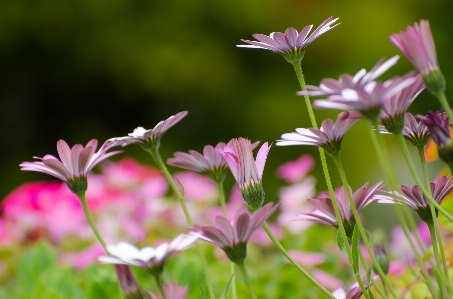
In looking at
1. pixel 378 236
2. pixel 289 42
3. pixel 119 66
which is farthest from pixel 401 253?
pixel 119 66

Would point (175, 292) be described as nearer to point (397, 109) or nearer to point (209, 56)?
point (397, 109)

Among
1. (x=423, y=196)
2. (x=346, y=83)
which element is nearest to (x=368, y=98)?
(x=346, y=83)

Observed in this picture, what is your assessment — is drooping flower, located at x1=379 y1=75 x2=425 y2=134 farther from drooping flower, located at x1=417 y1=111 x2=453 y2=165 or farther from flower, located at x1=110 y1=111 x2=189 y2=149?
flower, located at x1=110 y1=111 x2=189 y2=149

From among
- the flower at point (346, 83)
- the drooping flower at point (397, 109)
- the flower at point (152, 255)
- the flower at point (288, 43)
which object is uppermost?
the flower at point (288, 43)

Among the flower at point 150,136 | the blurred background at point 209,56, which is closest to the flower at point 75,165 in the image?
the flower at point 150,136

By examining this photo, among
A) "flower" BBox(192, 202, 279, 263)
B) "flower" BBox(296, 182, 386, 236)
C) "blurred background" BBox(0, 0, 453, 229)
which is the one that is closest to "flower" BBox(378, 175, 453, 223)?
"flower" BBox(296, 182, 386, 236)

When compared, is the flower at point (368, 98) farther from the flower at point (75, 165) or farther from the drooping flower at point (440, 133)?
the flower at point (75, 165)
